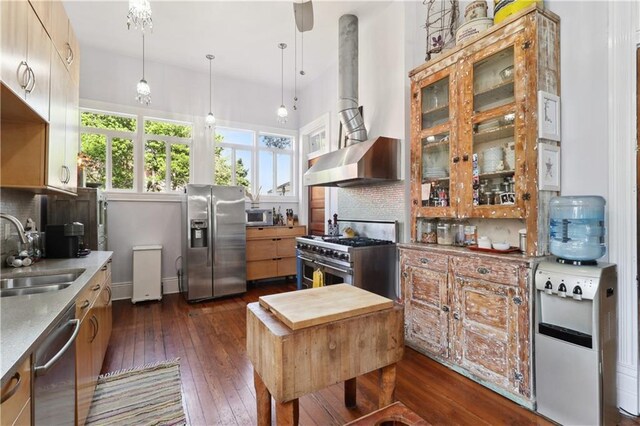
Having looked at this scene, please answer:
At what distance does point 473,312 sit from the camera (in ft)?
7.79

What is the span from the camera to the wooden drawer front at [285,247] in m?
5.44

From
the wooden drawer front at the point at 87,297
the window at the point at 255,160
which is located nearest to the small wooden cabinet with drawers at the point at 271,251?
the window at the point at 255,160

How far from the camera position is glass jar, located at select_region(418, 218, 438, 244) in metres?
3.18

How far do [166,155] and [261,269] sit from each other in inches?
99.7

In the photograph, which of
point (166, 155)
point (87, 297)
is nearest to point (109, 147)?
point (166, 155)

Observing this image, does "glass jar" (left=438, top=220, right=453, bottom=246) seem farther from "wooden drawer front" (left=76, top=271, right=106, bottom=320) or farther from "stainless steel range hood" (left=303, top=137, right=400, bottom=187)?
"wooden drawer front" (left=76, top=271, right=106, bottom=320)

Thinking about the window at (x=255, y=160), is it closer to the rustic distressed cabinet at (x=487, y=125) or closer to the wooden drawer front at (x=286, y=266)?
the wooden drawer front at (x=286, y=266)

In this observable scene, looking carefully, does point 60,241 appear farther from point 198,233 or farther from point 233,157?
point 233,157

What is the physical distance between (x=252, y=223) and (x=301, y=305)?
398cm

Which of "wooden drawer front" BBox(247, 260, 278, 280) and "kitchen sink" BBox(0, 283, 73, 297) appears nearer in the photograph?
"kitchen sink" BBox(0, 283, 73, 297)

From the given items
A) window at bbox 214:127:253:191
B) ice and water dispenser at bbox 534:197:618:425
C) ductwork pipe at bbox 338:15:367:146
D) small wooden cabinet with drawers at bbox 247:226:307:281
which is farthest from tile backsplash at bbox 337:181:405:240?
window at bbox 214:127:253:191

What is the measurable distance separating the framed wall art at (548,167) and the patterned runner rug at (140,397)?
3.02 metres

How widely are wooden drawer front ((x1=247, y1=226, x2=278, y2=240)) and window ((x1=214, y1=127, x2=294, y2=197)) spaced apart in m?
0.89

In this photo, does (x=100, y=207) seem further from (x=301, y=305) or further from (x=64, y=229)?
(x=301, y=305)
